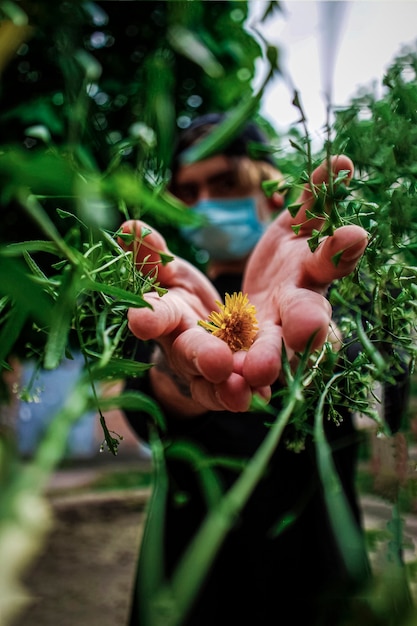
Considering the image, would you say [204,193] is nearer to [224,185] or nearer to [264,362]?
[224,185]

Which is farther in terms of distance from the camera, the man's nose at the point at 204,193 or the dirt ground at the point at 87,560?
the dirt ground at the point at 87,560

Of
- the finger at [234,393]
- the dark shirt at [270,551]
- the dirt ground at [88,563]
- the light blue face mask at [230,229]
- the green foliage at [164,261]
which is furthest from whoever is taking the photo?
the dirt ground at [88,563]

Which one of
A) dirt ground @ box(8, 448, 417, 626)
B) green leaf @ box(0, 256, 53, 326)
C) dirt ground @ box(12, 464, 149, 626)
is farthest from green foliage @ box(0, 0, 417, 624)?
dirt ground @ box(12, 464, 149, 626)

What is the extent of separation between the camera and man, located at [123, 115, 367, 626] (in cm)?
20

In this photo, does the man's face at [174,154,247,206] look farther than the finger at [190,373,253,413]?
Yes

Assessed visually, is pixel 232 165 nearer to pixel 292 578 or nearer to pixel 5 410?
pixel 292 578

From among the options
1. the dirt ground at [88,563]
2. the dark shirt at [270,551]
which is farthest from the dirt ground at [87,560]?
the dark shirt at [270,551]

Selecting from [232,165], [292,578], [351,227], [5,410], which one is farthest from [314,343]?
[5,410]

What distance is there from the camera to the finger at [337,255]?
17 centimetres

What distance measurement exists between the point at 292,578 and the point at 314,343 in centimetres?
50

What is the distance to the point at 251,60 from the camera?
103 cm

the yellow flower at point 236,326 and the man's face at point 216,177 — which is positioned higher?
the yellow flower at point 236,326

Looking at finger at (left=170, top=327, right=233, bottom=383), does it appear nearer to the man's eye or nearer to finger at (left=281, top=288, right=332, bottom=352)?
finger at (left=281, top=288, right=332, bottom=352)

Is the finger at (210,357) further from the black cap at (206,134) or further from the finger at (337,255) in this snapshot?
the black cap at (206,134)
